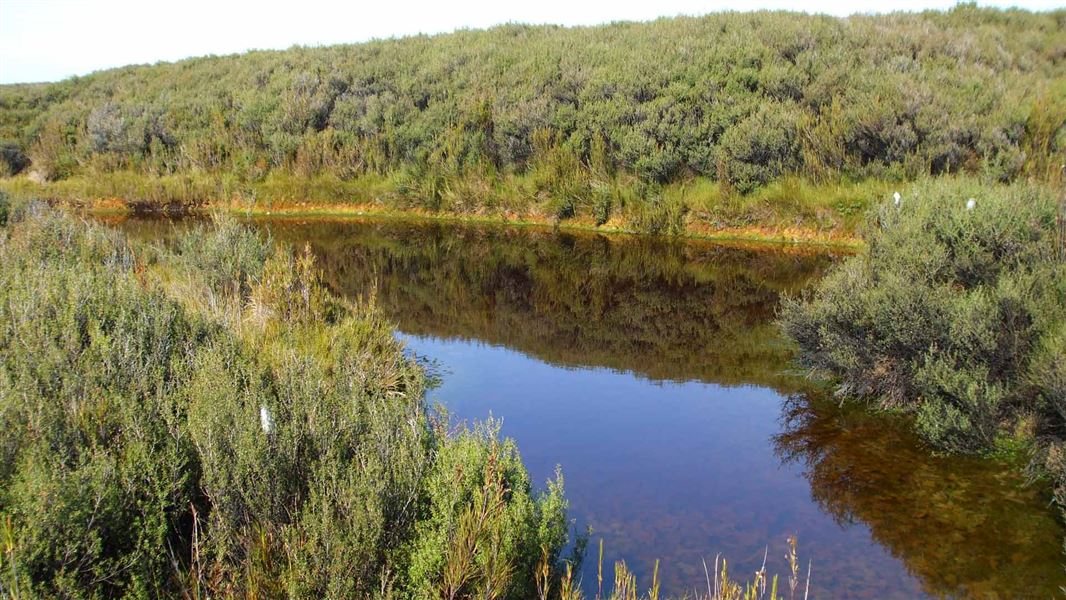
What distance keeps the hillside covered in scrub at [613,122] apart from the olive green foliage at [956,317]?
6003 millimetres

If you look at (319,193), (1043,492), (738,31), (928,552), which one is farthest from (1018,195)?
(319,193)

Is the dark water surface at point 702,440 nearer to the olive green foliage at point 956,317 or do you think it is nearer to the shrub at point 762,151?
the olive green foliage at point 956,317

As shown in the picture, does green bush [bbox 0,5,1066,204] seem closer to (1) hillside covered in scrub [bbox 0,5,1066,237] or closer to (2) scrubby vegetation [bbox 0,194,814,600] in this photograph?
(1) hillside covered in scrub [bbox 0,5,1066,237]

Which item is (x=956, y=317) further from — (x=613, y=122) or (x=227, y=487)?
(x=613, y=122)

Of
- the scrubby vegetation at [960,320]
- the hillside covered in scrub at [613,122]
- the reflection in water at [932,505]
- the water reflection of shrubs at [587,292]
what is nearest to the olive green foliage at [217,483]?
the reflection in water at [932,505]

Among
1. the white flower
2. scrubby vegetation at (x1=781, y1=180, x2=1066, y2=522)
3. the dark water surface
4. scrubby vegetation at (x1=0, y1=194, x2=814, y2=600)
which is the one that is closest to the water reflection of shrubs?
the dark water surface

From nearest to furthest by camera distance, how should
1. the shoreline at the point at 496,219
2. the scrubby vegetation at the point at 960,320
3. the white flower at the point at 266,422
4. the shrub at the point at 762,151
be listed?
the white flower at the point at 266,422 < the scrubby vegetation at the point at 960,320 < the shoreline at the point at 496,219 < the shrub at the point at 762,151

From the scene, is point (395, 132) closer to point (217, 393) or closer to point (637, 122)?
point (637, 122)

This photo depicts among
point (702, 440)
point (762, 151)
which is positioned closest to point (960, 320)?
point (702, 440)

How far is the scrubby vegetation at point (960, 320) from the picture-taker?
7.04 m

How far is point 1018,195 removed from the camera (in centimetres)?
809

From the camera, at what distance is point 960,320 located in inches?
289

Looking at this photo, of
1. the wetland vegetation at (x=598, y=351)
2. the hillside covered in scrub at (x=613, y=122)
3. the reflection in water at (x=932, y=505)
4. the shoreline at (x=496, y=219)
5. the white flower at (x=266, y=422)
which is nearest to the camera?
the wetland vegetation at (x=598, y=351)

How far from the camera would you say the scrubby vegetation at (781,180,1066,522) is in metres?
7.04
